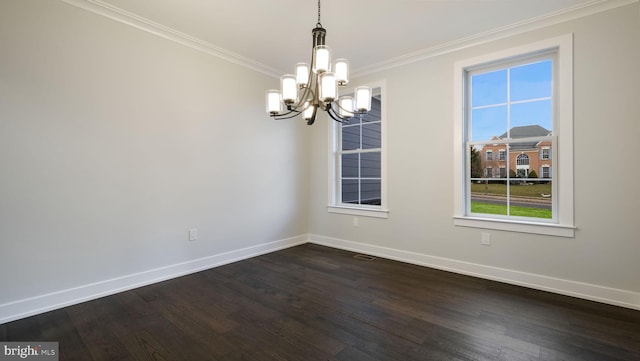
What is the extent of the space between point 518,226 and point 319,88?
2.46 metres

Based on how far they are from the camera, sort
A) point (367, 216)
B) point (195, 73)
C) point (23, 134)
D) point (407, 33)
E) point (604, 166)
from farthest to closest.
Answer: point (367, 216) → point (195, 73) → point (407, 33) → point (604, 166) → point (23, 134)

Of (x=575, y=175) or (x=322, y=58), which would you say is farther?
(x=575, y=175)

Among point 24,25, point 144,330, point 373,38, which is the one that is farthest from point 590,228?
point 24,25

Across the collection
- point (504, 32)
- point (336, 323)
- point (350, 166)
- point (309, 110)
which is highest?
point (504, 32)

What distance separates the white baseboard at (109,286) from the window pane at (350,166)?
1.70 m

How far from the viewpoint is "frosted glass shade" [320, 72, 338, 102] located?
1.97 metres

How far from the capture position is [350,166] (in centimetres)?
449

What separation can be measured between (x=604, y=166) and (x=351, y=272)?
2.56 m

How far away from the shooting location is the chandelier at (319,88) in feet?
6.59

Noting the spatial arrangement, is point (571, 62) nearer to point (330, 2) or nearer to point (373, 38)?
point (373, 38)

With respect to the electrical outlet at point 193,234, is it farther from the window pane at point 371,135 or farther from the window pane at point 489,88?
the window pane at point 489,88

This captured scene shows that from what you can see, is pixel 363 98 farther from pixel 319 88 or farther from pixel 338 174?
pixel 338 174

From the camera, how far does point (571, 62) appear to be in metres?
2.67


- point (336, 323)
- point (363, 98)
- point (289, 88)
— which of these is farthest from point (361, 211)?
point (289, 88)
